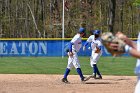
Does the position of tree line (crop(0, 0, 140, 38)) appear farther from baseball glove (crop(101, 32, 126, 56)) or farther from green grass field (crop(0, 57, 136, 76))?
baseball glove (crop(101, 32, 126, 56))

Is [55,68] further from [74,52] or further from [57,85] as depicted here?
[57,85]

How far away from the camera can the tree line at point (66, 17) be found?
51.6 m

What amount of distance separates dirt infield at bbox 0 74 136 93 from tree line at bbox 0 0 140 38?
34.5 metres

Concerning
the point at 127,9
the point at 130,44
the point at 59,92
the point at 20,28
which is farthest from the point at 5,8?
the point at 130,44

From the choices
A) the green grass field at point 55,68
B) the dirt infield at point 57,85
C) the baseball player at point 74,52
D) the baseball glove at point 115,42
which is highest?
the baseball glove at point 115,42

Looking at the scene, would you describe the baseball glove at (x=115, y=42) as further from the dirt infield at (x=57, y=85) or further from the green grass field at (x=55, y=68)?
the green grass field at (x=55, y=68)

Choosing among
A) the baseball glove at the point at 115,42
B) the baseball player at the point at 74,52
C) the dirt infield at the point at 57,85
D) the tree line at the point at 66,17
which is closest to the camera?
the baseball glove at the point at 115,42

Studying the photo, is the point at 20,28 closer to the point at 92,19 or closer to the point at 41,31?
the point at 41,31

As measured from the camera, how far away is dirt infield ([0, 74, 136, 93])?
41.7 feet

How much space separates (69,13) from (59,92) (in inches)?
1641

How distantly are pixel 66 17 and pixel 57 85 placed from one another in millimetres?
39054

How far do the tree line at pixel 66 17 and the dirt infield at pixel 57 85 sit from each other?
113 ft

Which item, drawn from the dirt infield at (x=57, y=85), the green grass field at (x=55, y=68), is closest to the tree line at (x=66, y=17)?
the green grass field at (x=55, y=68)

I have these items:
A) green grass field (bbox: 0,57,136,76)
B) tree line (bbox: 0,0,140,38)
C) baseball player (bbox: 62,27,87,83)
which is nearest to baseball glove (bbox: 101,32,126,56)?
baseball player (bbox: 62,27,87,83)
